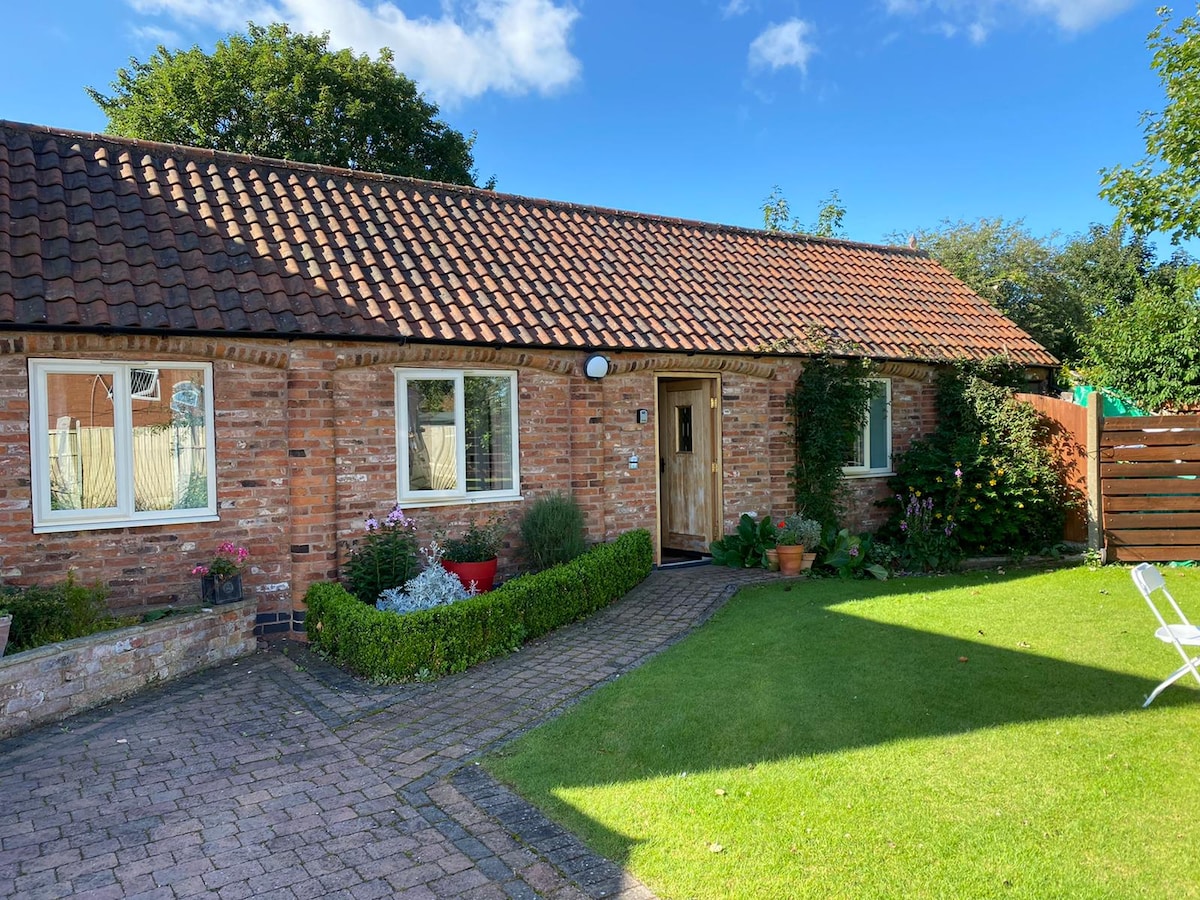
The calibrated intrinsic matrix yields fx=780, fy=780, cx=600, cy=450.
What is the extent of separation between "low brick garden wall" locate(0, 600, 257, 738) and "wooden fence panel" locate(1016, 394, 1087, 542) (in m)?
11.5

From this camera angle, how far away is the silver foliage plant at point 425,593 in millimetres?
7871

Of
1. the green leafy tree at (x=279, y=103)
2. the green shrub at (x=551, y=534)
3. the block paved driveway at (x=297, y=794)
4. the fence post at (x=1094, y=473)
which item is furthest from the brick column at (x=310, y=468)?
the green leafy tree at (x=279, y=103)

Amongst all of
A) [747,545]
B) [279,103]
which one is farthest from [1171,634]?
[279,103]

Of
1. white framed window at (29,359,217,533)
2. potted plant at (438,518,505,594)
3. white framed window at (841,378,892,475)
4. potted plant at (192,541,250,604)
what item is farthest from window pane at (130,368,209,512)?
white framed window at (841,378,892,475)

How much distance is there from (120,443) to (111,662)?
233 cm

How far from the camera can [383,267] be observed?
963 cm

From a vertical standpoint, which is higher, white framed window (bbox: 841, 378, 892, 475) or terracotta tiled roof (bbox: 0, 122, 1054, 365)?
terracotta tiled roof (bbox: 0, 122, 1054, 365)

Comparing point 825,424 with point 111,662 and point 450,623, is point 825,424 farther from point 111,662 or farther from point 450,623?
point 111,662

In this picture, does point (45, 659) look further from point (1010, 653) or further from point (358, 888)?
point (1010, 653)

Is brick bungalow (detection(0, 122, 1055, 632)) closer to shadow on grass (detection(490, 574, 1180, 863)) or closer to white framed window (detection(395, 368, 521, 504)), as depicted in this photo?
white framed window (detection(395, 368, 521, 504))

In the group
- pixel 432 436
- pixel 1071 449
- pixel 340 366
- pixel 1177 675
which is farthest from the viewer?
pixel 1071 449

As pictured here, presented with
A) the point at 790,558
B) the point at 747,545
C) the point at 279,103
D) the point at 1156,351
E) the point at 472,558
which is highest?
the point at 279,103

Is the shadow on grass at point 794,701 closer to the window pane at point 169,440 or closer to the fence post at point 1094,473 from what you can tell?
the fence post at point 1094,473

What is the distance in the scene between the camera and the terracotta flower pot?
10.6 m
